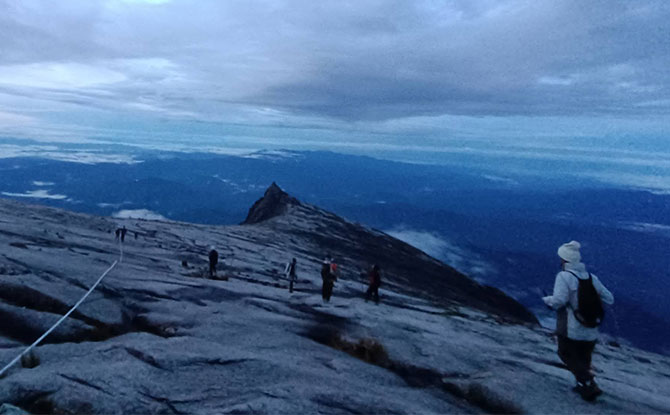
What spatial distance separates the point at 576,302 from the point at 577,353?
1.76 metres

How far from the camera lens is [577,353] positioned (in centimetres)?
1110

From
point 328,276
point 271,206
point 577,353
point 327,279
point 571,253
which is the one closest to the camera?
point 571,253

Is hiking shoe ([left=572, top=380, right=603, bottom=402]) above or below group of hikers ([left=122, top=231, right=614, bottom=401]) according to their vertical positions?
below

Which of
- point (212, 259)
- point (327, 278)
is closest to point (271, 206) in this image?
point (212, 259)

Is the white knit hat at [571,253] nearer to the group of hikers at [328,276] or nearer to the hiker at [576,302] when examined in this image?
the hiker at [576,302]

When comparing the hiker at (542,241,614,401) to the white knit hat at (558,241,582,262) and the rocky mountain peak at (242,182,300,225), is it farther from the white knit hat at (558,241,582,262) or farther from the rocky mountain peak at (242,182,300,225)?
the rocky mountain peak at (242,182,300,225)

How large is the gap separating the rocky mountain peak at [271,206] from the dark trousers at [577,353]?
228 feet

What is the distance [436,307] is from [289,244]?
2483cm

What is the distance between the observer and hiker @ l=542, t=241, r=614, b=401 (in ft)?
33.8

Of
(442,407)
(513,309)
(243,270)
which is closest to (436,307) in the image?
(243,270)

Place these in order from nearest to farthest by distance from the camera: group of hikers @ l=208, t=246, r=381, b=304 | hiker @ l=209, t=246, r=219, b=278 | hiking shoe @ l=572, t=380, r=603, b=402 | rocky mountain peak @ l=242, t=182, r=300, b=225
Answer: hiking shoe @ l=572, t=380, r=603, b=402
group of hikers @ l=208, t=246, r=381, b=304
hiker @ l=209, t=246, r=219, b=278
rocky mountain peak @ l=242, t=182, r=300, b=225

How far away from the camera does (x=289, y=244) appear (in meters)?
51.4

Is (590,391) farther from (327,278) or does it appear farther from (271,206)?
(271,206)

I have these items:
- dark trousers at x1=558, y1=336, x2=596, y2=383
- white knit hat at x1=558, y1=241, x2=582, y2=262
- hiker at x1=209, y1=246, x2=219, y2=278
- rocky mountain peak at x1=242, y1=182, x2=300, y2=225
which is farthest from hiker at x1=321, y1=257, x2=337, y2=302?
rocky mountain peak at x1=242, y1=182, x2=300, y2=225
